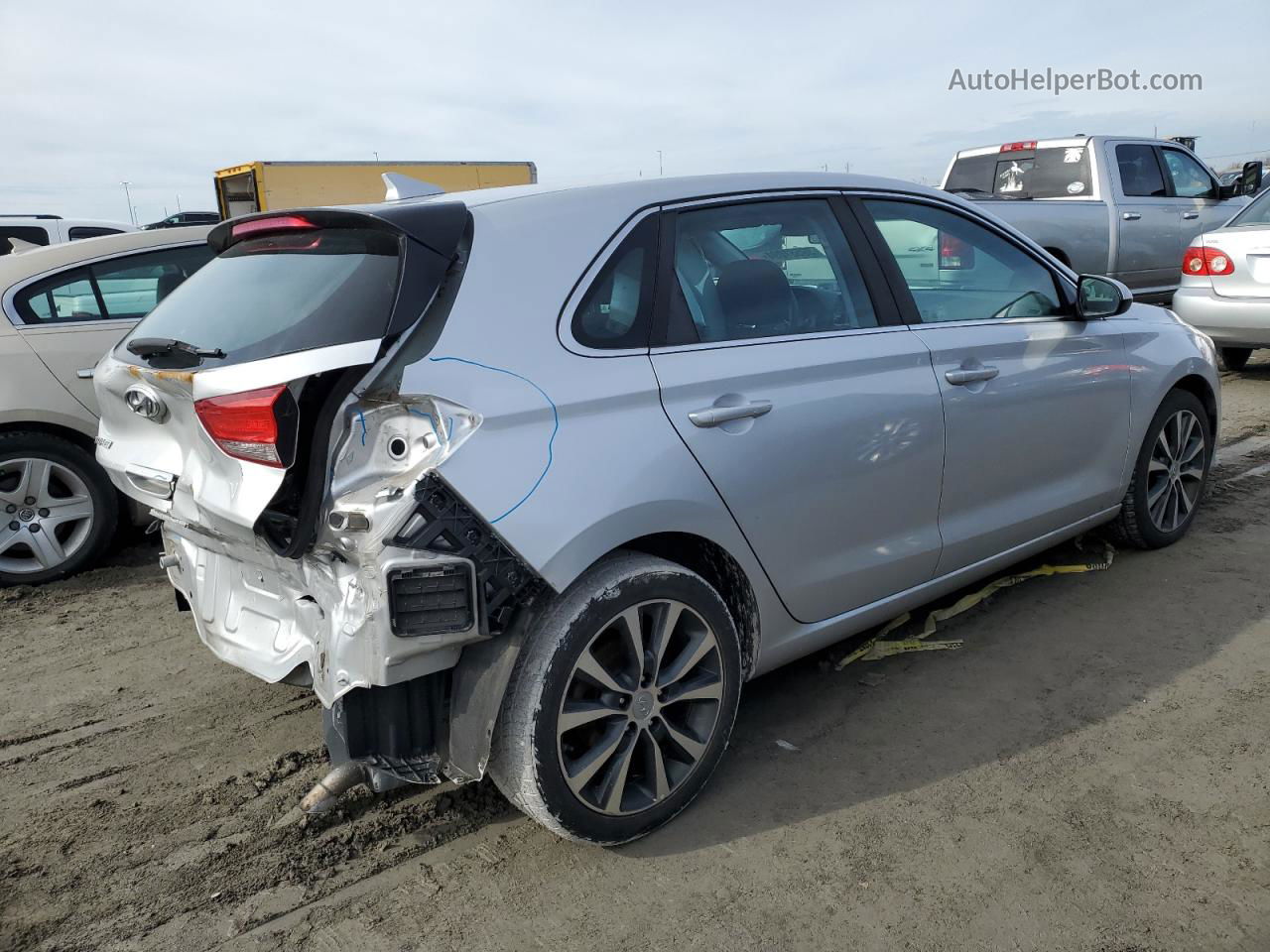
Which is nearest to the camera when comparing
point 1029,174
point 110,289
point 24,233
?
point 110,289

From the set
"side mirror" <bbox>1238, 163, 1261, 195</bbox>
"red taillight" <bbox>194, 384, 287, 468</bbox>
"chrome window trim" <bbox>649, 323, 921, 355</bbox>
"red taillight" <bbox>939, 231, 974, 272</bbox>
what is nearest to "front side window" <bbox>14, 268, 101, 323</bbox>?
"red taillight" <bbox>194, 384, 287, 468</bbox>

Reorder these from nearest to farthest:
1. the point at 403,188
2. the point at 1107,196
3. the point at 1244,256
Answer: the point at 403,188 → the point at 1244,256 → the point at 1107,196

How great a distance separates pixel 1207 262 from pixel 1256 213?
2.00 feet

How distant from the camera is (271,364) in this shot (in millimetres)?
2311

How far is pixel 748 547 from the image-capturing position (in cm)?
283

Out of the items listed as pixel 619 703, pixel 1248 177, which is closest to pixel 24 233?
pixel 619 703

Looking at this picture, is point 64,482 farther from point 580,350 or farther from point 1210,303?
point 1210,303

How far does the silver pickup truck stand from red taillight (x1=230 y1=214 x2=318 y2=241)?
7.86 metres

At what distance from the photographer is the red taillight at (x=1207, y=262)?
7824mm

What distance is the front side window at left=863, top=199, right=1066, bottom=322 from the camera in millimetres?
3453

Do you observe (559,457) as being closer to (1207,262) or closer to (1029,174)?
(1207,262)

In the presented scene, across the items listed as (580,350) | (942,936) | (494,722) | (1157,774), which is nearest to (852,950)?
(942,936)

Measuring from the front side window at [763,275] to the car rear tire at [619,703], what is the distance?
74 cm

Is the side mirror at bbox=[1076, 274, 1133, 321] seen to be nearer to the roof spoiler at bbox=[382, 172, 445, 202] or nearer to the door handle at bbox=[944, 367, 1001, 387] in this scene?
the door handle at bbox=[944, 367, 1001, 387]
